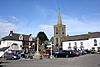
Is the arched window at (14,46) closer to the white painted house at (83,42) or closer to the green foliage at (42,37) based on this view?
the white painted house at (83,42)

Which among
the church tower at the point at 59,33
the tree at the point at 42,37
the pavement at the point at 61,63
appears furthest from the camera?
the tree at the point at 42,37

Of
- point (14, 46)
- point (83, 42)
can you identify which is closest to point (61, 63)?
point (14, 46)

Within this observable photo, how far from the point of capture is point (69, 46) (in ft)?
291

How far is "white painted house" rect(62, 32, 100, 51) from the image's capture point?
253ft

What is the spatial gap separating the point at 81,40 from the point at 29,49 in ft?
74.2

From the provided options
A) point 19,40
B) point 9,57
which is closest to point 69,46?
point 19,40

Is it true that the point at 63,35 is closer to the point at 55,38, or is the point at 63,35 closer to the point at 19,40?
the point at 55,38

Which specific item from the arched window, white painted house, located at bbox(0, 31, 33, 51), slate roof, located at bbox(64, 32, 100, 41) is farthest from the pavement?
slate roof, located at bbox(64, 32, 100, 41)

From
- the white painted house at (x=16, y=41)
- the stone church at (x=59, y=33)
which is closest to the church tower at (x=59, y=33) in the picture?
the stone church at (x=59, y=33)

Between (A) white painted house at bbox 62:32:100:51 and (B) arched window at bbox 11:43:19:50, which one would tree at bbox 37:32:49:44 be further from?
(B) arched window at bbox 11:43:19:50

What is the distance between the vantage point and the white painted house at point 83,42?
77.1m

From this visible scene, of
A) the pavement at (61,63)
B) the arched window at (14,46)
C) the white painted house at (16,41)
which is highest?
the white painted house at (16,41)

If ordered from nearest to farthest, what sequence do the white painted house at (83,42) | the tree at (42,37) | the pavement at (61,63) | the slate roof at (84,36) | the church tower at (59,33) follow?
1. the pavement at (61,63)
2. the white painted house at (83,42)
3. the slate roof at (84,36)
4. the church tower at (59,33)
5. the tree at (42,37)

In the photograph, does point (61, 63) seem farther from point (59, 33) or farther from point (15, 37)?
point (59, 33)
